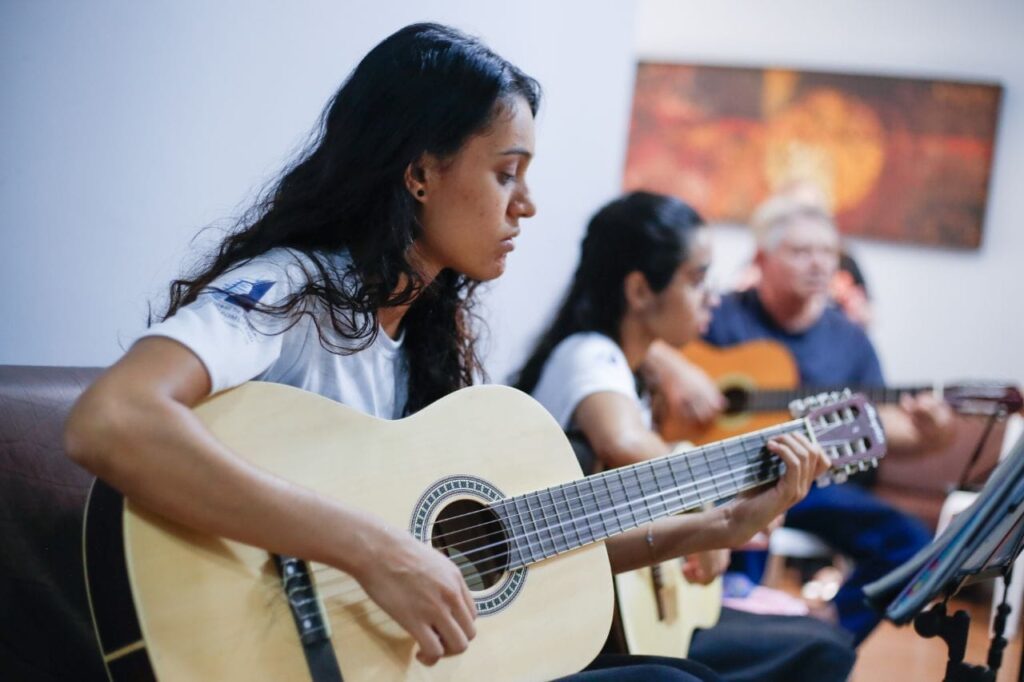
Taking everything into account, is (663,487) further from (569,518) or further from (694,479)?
(569,518)

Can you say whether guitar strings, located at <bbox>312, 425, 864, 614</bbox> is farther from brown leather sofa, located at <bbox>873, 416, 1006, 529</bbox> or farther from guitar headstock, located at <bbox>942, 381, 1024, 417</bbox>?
brown leather sofa, located at <bbox>873, 416, 1006, 529</bbox>


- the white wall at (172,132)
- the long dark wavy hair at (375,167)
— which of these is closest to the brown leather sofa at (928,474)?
the white wall at (172,132)

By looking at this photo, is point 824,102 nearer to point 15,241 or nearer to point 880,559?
point 880,559

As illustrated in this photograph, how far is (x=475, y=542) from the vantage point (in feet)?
5.03

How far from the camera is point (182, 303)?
53.1 inches

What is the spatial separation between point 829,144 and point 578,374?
4.31 m

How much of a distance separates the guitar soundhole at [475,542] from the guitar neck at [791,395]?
7.22 ft

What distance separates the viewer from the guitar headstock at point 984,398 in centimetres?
268

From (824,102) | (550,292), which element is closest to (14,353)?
(550,292)

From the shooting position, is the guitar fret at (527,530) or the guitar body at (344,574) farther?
the guitar fret at (527,530)

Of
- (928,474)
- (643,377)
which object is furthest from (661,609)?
(928,474)

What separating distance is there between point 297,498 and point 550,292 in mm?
1482

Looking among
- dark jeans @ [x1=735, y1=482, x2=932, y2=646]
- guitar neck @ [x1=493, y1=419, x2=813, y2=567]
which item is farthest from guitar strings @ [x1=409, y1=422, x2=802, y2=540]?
dark jeans @ [x1=735, y1=482, x2=932, y2=646]

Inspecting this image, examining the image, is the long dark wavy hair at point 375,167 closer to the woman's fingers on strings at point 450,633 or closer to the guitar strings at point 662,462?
the guitar strings at point 662,462
